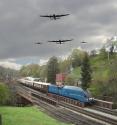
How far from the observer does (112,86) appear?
81500mm

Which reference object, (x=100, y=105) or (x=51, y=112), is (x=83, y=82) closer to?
(x=100, y=105)

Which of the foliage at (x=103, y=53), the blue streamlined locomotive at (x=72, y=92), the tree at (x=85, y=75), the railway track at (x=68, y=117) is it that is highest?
the foliage at (x=103, y=53)

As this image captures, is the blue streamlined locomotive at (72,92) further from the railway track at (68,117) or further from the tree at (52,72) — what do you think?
the tree at (52,72)

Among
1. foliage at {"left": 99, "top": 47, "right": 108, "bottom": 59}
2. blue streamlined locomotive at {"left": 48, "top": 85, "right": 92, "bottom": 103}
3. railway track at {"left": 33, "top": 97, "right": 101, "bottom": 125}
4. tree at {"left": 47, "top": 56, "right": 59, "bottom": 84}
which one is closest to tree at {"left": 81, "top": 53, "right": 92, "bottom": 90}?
blue streamlined locomotive at {"left": 48, "top": 85, "right": 92, "bottom": 103}

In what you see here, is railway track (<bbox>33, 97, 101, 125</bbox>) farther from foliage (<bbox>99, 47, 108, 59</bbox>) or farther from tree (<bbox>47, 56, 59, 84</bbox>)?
foliage (<bbox>99, 47, 108, 59</bbox>)

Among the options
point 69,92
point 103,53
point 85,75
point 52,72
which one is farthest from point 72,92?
point 103,53

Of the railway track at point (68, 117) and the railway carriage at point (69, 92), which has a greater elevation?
the railway carriage at point (69, 92)

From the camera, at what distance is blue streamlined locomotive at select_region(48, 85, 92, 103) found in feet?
252

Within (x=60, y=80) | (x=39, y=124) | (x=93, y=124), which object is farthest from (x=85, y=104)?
(x=60, y=80)

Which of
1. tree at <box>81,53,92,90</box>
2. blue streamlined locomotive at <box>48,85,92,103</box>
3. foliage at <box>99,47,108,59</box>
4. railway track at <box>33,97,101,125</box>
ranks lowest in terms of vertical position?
railway track at <box>33,97,101,125</box>

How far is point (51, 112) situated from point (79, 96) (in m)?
13.7

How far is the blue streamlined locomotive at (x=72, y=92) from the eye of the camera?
76.9 meters

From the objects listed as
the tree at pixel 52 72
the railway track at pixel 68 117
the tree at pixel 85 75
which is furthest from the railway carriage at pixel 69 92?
the tree at pixel 52 72

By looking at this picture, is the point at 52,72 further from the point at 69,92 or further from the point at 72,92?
the point at 72,92
